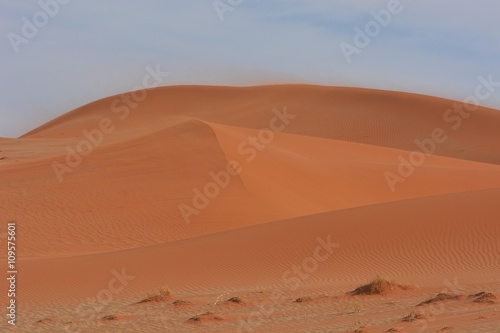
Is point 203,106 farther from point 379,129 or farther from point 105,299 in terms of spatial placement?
point 105,299

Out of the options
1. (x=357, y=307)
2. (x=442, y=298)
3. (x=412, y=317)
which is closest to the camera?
(x=412, y=317)

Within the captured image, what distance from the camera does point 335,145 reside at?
1582 inches

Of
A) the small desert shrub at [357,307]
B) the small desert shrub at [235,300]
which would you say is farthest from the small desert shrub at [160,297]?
the small desert shrub at [357,307]

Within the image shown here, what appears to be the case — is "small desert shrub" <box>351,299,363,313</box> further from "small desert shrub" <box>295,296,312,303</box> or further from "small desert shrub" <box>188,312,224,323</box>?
"small desert shrub" <box>188,312,224,323</box>

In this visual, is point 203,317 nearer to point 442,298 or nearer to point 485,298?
point 442,298

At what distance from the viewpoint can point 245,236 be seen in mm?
18234

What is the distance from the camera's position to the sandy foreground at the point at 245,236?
38.7 ft

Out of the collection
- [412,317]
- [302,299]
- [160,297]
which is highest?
[160,297]

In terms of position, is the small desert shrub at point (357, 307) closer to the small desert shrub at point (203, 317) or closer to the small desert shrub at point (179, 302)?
the small desert shrub at point (203, 317)

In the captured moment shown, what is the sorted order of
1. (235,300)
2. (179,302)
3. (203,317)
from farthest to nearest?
1. (179,302)
2. (235,300)
3. (203,317)

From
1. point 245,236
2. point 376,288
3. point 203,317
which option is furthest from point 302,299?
point 245,236

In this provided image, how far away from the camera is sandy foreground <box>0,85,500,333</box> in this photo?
11.8 m

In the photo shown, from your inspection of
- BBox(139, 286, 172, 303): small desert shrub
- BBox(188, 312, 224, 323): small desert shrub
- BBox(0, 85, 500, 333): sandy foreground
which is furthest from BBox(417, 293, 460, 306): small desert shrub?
BBox(139, 286, 172, 303): small desert shrub

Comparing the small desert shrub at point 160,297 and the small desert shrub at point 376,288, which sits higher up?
the small desert shrub at point 160,297
